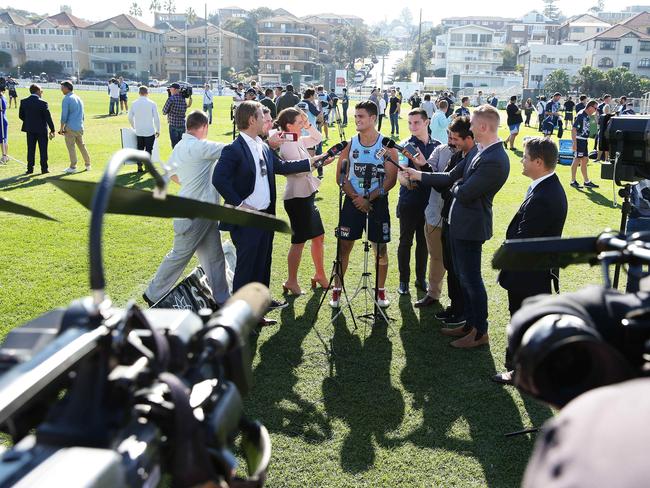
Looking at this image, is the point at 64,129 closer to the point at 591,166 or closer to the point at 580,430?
the point at 591,166

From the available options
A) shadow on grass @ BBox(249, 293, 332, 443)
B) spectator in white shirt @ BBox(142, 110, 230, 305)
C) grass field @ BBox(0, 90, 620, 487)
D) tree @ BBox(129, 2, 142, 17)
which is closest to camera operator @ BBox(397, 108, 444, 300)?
grass field @ BBox(0, 90, 620, 487)

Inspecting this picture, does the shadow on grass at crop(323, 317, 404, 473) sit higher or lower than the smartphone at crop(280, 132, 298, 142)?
lower

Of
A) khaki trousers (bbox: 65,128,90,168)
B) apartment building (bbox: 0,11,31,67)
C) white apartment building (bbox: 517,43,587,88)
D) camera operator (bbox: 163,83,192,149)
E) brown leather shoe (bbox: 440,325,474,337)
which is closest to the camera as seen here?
brown leather shoe (bbox: 440,325,474,337)

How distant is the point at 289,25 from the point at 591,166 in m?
127

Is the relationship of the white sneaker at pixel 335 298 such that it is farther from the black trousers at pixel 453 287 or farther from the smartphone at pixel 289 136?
the smartphone at pixel 289 136

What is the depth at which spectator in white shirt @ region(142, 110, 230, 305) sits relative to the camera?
6289 millimetres

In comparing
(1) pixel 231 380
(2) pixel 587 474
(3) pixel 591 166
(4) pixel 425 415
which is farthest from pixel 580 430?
(3) pixel 591 166

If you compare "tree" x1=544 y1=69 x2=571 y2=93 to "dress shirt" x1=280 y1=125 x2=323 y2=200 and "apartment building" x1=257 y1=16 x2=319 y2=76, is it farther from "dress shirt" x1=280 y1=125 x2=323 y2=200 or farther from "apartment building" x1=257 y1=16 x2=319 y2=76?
"dress shirt" x1=280 y1=125 x2=323 y2=200

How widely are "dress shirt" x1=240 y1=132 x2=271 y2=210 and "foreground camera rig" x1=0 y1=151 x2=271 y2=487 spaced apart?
454cm

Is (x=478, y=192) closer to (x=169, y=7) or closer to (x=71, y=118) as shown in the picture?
(x=71, y=118)

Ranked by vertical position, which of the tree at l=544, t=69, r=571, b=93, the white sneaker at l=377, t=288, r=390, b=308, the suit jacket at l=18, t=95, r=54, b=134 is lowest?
the white sneaker at l=377, t=288, r=390, b=308

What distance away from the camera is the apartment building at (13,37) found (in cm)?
12594

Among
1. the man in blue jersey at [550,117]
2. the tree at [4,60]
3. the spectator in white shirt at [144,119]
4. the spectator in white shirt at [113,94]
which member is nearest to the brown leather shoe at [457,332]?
the spectator in white shirt at [144,119]

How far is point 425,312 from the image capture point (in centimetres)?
687
